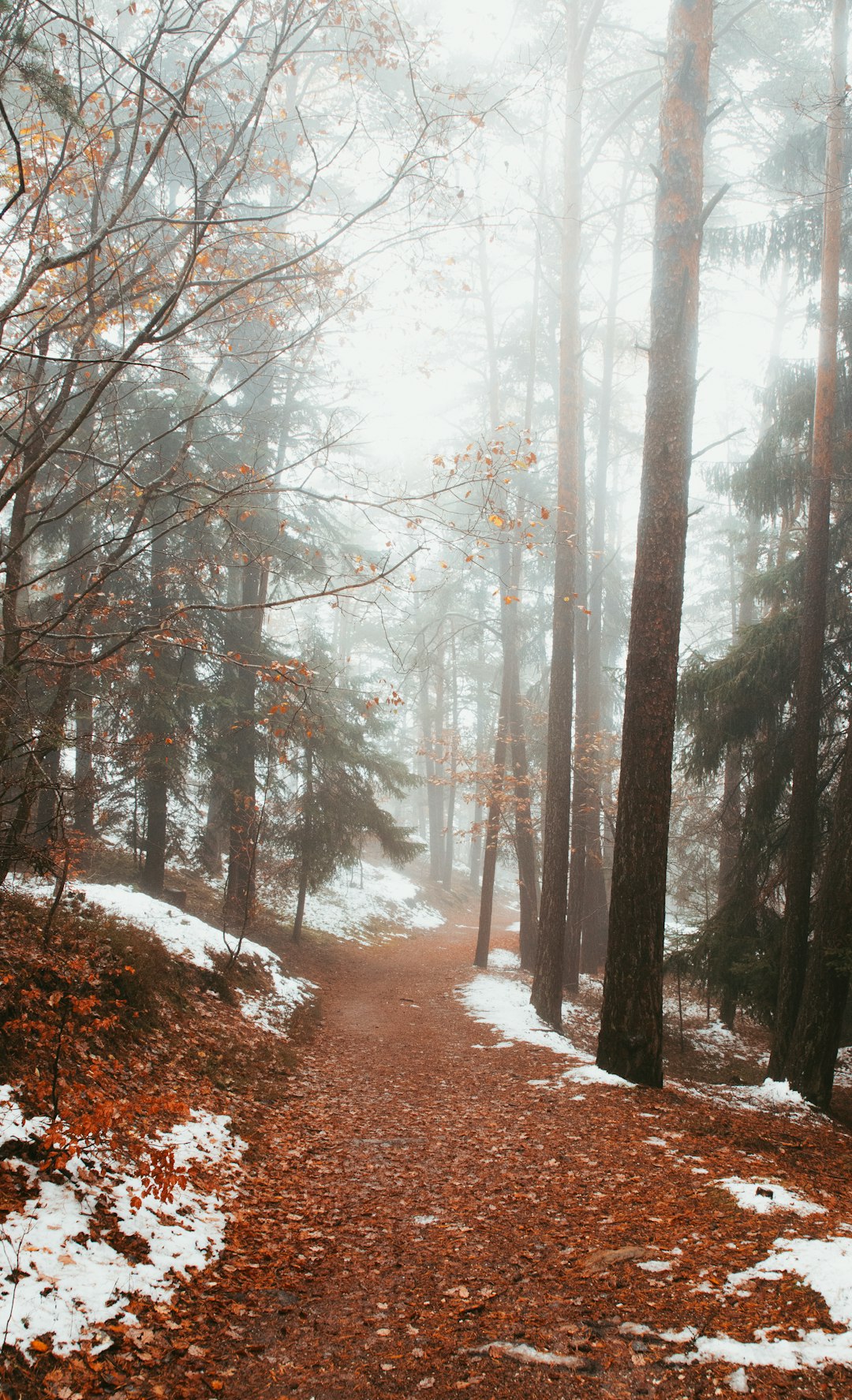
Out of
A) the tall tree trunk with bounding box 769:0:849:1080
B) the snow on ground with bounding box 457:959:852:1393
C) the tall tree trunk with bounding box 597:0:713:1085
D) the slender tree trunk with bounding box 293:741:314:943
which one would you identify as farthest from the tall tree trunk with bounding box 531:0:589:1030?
the slender tree trunk with bounding box 293:741:314:943

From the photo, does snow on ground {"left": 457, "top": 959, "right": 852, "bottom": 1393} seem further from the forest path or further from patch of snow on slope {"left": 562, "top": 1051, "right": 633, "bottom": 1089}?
patch of snow on slope {"left": 562, "top": 1051, "right": 633, "bottom": 1089}

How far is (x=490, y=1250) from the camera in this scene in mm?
3455

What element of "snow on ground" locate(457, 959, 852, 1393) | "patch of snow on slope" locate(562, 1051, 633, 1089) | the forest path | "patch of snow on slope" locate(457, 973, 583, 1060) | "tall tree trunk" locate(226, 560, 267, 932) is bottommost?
"patch of snow on slope" locate(457, 973, 583, 1060)

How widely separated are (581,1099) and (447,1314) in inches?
121

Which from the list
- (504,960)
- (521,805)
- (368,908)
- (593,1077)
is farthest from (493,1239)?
(368,908)

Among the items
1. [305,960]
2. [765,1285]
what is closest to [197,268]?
[765,1285]

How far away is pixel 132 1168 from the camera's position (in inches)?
147

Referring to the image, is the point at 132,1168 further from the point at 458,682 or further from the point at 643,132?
the point at 458,682

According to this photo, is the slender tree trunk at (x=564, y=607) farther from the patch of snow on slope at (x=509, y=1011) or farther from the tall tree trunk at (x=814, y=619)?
the tall tree trunk at (x=814, y=619)

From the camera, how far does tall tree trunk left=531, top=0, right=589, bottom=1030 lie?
9500mm

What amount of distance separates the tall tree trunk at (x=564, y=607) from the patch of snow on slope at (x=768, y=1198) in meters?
5.38

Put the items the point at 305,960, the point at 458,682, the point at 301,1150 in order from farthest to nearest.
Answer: the point at 458,682 → the point at 305,960 → the point at 301,1150

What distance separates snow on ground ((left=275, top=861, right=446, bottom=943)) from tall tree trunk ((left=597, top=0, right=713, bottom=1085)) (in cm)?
1218

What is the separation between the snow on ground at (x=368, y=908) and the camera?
1847cm
